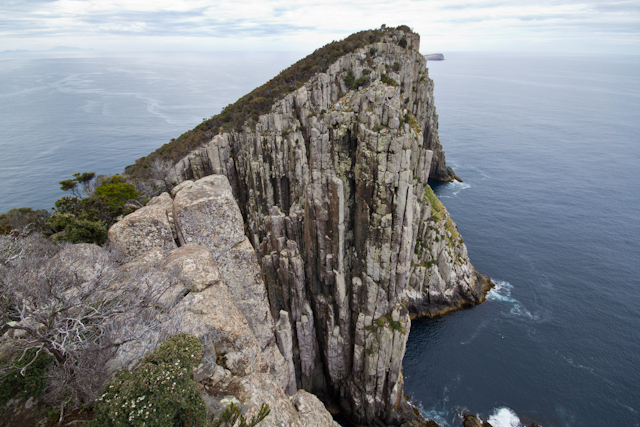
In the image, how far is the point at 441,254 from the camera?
69000 millimetres

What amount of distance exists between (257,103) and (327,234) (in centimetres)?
4464

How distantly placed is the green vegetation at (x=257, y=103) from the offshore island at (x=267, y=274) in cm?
72

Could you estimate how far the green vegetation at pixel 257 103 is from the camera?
235 ft

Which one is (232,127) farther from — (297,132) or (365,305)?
(365,305)

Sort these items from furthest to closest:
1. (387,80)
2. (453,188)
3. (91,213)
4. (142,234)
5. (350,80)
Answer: (453,188), (350,80), (387,80), (91,213), (142,234)

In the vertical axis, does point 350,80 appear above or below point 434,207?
above

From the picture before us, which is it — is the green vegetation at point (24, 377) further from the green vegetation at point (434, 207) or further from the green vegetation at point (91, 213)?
the green vegetation at point (434, 207)

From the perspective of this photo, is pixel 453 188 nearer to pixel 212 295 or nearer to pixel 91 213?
pixel 91 213

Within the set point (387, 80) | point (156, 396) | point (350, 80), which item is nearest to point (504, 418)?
point (156, 396)

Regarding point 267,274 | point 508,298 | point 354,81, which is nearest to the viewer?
point 267,274

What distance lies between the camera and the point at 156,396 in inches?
522

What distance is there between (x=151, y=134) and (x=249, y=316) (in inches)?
6603

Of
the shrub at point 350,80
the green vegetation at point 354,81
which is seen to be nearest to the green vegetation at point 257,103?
the shrub at point 350,80

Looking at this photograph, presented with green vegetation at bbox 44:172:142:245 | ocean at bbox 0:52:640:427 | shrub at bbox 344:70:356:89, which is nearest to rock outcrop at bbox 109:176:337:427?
green vegetation at bbox 44:172:142:245
